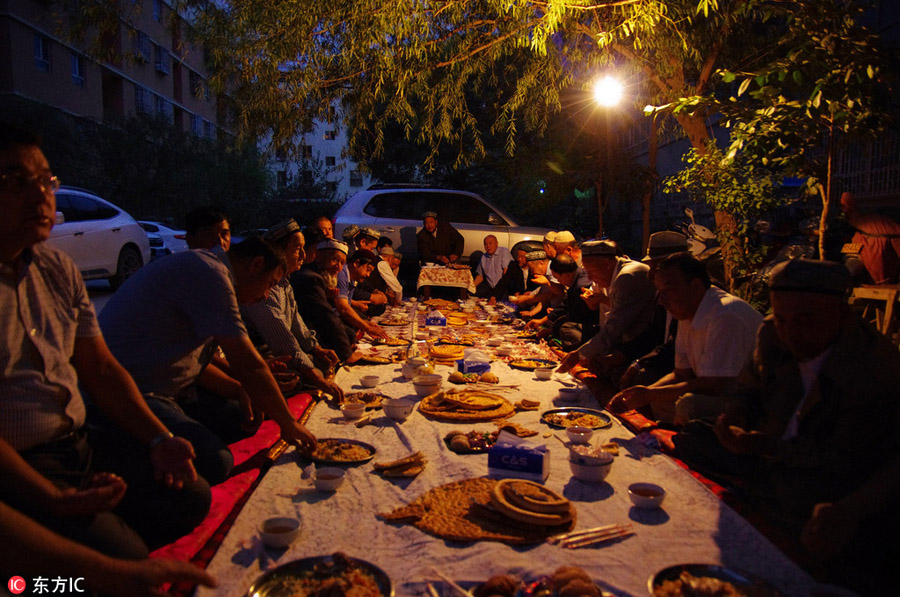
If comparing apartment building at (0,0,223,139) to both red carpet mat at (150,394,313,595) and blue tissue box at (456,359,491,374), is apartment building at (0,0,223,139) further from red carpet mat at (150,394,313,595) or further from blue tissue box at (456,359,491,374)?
red carpet mat at (150,394,313,595)

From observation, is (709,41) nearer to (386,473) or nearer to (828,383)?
(828,383)

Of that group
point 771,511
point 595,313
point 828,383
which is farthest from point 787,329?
point 595,313

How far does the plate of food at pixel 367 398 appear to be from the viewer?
155 inches

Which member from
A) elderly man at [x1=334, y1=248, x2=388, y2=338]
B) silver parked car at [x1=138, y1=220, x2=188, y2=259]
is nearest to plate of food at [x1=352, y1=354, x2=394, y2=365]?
elderly man at [x1=334, y1=248, x2=388, y2=338]

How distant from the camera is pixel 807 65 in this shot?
4.50 m

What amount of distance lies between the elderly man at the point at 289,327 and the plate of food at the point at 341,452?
81cm

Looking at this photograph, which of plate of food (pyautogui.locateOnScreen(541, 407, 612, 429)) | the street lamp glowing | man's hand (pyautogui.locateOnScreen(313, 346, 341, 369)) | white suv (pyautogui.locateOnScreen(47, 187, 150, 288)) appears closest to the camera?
plate of food (pyautogui.locateOnScreen(541, 407, 612, 429))

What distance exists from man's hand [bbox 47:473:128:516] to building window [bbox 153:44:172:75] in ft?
101

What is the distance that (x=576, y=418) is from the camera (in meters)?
3.69

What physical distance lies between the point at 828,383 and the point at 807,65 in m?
3.11

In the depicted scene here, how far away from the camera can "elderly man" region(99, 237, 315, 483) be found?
2803 mm

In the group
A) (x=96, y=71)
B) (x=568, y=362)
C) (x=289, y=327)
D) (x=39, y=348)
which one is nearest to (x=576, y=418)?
(x=568, y=362)

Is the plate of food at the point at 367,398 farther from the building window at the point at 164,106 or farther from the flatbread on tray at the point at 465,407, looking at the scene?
the building window at the point at 164,106

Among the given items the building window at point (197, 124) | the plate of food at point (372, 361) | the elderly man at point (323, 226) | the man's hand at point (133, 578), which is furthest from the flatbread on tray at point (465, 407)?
the building window at point (197, 124)
